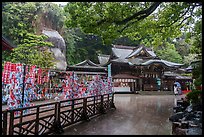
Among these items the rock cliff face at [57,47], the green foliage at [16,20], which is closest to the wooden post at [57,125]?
the green foliage at [16,20]

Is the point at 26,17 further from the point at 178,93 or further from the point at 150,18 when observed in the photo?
the point at 178,93

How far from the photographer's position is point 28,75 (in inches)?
299

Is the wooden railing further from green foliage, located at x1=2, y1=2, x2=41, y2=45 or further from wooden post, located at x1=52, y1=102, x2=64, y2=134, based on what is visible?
green foliage, located at x1=2, y1=2, x2=41, y2=45

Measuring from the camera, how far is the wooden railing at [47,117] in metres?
4.23

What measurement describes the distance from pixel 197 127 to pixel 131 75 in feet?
72.7

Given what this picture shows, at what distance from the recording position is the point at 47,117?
531cm

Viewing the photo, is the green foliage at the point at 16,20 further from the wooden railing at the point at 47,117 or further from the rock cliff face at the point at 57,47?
the wooden railing at the point at 47,117

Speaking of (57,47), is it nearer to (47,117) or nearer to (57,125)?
(57,125)

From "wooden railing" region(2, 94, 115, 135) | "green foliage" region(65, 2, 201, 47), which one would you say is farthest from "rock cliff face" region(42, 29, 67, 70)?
"green foliage" region(65, 2, 201, 47)

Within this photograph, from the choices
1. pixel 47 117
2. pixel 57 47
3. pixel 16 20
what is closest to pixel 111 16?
pixel 47 117

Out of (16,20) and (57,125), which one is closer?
(57,125)

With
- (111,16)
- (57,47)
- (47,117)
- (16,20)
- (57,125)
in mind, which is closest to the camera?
(47,117)

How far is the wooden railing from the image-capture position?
13.9 ft

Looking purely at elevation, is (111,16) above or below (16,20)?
below
